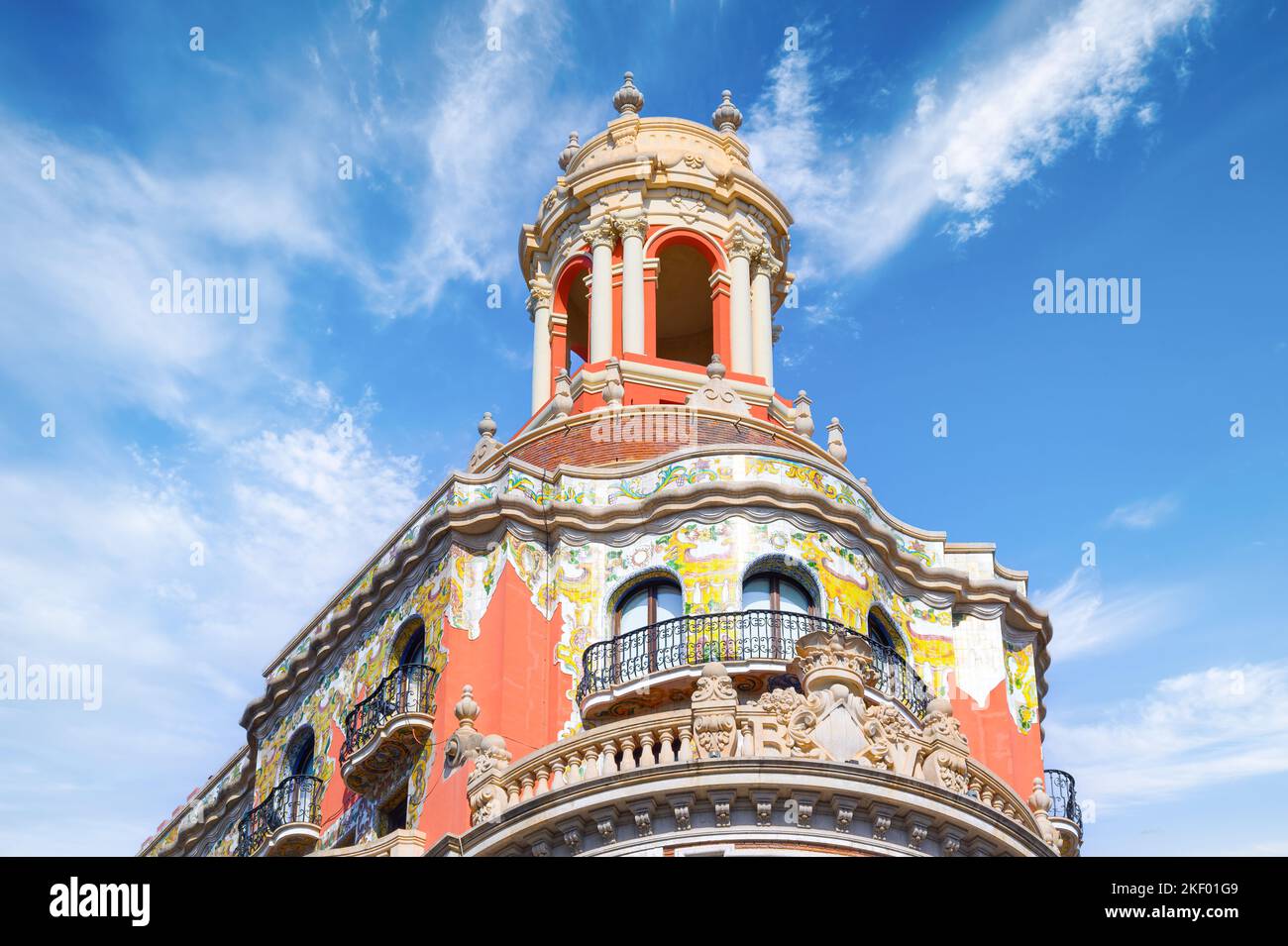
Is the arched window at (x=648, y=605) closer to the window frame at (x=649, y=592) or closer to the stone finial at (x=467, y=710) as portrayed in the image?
the window frame at (x=649, y=592)

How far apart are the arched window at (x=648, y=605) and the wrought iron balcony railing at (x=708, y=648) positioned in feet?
2.42

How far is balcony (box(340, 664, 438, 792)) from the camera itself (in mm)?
30328

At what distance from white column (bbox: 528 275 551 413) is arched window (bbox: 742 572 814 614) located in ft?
34.6

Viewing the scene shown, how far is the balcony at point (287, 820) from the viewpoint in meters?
31.9

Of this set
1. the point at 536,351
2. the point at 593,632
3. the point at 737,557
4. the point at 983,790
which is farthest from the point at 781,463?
the point at 536,351

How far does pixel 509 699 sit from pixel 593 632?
194cm

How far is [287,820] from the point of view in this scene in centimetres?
3259

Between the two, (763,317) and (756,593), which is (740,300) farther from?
(756,593)

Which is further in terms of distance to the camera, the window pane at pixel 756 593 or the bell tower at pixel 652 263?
the bell tower at pixel 652 263

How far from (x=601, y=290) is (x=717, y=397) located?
6.11 m

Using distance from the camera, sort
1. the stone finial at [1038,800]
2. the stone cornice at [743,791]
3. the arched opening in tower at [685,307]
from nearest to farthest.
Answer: the stone cornice at [743,791]
the stone finial at [1038,800]
the arched opening in tower at [685,307]

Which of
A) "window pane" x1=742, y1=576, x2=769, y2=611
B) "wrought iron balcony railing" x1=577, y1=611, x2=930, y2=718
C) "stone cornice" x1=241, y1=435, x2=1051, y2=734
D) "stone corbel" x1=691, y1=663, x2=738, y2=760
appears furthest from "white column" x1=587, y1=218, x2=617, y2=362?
"stone corbel" x1=691, y1=663, x2=738, y2=760

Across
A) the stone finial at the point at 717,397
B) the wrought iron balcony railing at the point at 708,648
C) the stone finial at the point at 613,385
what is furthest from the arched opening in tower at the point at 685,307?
the wrought iron balcony railing at the point at 708,648
